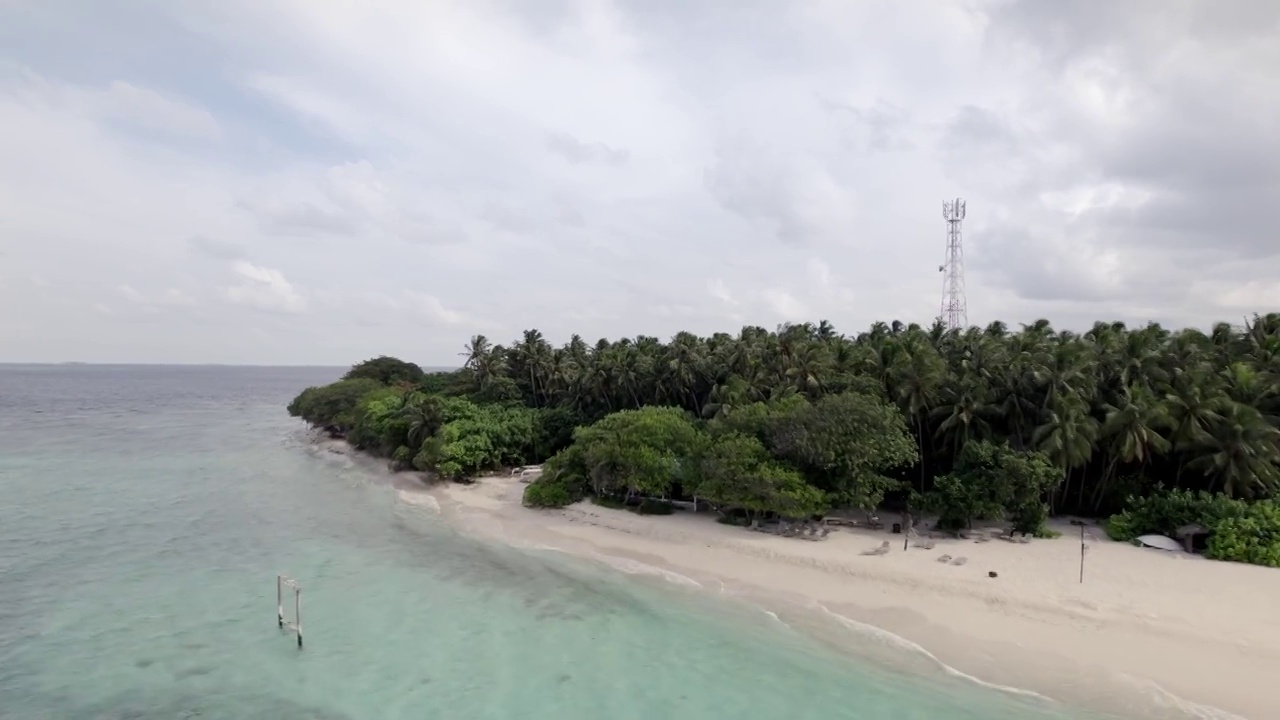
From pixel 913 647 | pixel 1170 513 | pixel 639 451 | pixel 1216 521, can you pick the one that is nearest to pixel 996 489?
pixel 1170 513

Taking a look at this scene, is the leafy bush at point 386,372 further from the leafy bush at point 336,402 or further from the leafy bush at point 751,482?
the leafy bush at point 751,482

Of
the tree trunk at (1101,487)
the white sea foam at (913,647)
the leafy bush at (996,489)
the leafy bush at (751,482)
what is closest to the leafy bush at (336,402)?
the leafy bush at (751,482)

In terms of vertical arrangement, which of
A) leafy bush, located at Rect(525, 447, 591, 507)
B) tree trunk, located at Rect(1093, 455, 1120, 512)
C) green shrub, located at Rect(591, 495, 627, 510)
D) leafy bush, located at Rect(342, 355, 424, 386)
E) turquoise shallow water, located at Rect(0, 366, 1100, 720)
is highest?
leafy bush, located at Rect(342, 355, 424, 386)

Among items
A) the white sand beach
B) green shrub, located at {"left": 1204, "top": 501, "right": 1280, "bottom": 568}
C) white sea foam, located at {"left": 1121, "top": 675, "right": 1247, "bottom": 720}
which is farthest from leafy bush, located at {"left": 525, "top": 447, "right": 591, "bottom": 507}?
green shrub, located at {"left": 1204, "top": 501, "right": 1280, "bottom": 568}

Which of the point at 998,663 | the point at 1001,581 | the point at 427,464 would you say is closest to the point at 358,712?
the point at 998,663

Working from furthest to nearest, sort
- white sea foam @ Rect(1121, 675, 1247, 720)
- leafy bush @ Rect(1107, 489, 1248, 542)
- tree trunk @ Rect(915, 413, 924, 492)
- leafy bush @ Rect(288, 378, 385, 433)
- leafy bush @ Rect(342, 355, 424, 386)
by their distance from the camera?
1. leafy bush @ Rect(342, 355, 424, 386)
2. leafy bush @ Rect(288, 378, 385, 433)
3. tree trunk @ Rect(915, 413, 924, 492)
4. leafy bush @ Rect(1107, 489, 1248, 542)
5. white sea foam @ Rect(1121, 675, 1247, 720)

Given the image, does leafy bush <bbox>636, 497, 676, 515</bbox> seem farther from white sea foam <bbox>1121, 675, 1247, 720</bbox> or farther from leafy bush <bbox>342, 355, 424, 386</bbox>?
leafy bush <bbox>342, 355, 424, 386</bbox>
